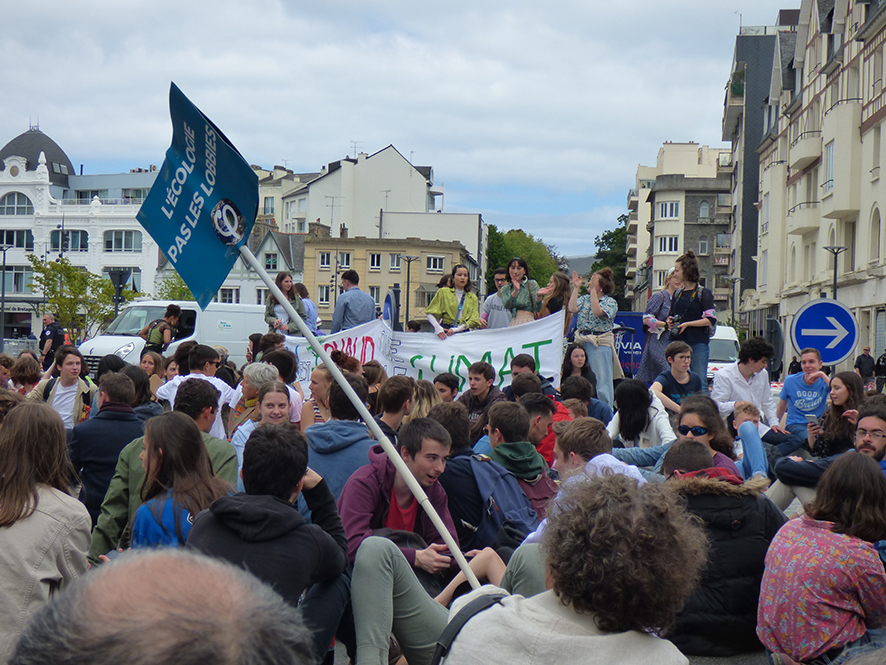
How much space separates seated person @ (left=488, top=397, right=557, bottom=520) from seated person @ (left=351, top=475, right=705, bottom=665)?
2973 millimetres

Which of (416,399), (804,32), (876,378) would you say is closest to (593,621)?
(416,399)

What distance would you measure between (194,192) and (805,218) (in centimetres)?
4738

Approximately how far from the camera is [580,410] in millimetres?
8008

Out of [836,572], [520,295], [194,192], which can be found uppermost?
[194,192]

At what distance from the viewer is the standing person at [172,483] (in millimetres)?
4348

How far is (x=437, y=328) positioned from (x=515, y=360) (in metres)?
2.53

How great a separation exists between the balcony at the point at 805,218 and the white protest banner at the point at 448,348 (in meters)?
39.7

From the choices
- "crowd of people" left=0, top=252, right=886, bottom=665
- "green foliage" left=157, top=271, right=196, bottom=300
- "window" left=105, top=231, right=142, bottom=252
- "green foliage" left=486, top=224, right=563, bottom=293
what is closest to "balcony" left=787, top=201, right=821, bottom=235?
"crowd of people" left=0, top=252, right=886, bottom=665

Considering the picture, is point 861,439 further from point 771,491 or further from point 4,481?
point 4,481

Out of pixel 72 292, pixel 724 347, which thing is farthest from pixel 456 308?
pixel 72 292

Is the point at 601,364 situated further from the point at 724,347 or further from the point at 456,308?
the point at 724,347

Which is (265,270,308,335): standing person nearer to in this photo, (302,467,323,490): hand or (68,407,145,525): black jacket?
(68,407,145,525): black jacket

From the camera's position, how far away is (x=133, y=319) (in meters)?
24.9

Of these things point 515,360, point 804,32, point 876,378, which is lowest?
point 876,378
